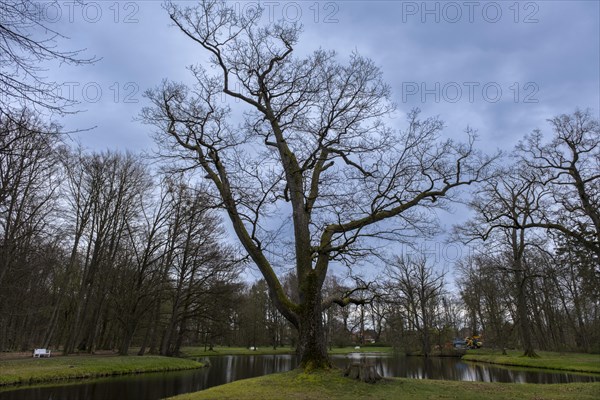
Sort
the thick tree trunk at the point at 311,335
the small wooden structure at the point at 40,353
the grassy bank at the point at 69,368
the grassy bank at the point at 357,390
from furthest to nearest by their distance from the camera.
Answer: the small wooden structure at the point at 40,353 < the grassy bank at the point at 69,368 < the thick tree trunk at the point at 311,335 < the grassy bank at the point at 357,390

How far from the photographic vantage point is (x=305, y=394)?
393 inches

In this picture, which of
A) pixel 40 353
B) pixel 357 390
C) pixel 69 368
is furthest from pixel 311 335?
pixel 40 353

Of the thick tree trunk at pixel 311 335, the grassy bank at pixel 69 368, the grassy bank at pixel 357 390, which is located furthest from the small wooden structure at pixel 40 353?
the thick tree trunk at pixel 311 335

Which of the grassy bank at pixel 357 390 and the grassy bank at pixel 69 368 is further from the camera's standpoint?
the grassy bank at pixel 69 368

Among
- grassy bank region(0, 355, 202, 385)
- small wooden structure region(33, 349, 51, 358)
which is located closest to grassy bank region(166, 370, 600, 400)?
grassy bank region(0, 355, 202, 385)

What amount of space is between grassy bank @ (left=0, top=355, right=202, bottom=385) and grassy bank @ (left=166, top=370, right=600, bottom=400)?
1125 cm

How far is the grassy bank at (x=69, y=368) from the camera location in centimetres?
1732

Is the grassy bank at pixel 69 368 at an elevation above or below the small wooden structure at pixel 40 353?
below

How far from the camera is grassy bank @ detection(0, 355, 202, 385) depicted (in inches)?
682

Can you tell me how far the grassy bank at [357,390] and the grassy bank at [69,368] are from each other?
443 inches

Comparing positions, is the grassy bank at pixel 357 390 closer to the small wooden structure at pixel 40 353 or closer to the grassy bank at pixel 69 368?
the grassy bank at pixel 69 368

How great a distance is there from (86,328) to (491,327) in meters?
42.4

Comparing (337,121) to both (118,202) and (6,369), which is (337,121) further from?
(118,202)

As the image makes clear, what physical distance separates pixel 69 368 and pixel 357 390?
1657 cm
